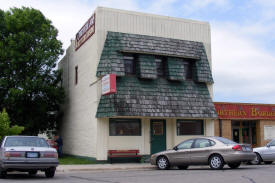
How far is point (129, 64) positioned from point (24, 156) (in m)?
10.1

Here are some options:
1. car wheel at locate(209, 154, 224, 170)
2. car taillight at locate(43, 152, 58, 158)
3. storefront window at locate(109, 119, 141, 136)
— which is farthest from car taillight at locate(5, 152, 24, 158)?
storefront window at locate(109, 119, 141, 136)

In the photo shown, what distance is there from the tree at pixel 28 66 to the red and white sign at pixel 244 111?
426 inches

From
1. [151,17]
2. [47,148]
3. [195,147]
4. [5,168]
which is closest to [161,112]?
[195,147]

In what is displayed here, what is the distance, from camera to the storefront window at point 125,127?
794 inches

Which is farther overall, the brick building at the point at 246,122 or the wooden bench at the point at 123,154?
the brick building at the point at 246,122

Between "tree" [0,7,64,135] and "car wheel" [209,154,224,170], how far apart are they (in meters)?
12.9

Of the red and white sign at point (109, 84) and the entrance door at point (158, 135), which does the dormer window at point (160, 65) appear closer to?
the entrance door at point (158, 135)

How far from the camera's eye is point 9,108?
959 inches

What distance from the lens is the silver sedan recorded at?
49.5 ft

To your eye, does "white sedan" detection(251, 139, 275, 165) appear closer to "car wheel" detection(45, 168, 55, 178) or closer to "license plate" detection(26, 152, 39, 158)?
"car wheel" detection(45, 168, 55, 178)

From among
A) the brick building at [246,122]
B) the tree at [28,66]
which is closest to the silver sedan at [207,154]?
the brick building at [246,122]

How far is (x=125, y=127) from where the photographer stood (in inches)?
806

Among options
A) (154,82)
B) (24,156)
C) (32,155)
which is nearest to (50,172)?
(32,155)

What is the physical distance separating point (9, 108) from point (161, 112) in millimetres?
10460
